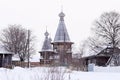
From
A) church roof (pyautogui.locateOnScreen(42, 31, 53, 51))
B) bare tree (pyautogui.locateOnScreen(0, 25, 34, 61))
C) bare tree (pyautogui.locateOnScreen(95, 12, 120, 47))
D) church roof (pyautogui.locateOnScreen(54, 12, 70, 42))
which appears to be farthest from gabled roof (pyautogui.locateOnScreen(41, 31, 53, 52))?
bare tree (pyautogui.locateOnScreen(95, 12, 120, 47))

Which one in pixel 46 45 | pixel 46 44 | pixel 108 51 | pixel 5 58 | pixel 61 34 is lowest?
pixel 5 58

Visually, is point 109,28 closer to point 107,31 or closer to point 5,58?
point 107,31

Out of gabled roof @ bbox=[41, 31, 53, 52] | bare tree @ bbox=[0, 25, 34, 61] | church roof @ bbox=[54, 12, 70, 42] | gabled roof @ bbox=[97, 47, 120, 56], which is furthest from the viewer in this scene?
gabled roof @ bbox=[41, 31, 53, 52]

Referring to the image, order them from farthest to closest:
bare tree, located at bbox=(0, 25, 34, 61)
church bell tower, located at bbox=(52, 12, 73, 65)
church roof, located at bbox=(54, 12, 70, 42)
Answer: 1. bare tree, located at bbox=(0, 25, 34, 61)
2. church roof, located at bbox=(54, 12, 70, 42)
3. church bell tower, located at bbox=(52, 12, 73, 65)

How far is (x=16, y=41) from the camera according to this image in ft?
234

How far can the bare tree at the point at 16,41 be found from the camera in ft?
233

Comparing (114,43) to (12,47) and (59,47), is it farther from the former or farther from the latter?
(12,47)

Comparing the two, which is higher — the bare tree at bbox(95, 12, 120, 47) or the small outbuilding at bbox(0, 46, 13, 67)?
the bare tree at bbox(95, 12, 120, 47)

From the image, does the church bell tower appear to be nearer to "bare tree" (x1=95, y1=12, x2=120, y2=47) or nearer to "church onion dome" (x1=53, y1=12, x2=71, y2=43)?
"church onion dome" (x1=53, y1=12, x2=71, y2=43)

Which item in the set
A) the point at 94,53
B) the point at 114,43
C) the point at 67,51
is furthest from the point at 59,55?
the point at 114,43

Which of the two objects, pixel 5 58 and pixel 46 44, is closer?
pixel 5 58

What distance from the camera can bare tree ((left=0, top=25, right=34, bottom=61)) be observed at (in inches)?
2798

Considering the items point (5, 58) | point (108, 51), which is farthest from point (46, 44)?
point (108, 51)

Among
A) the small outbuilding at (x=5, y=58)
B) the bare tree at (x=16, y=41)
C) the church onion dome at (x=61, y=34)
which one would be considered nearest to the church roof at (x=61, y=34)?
the church onion dome at (x=61, y=34)
